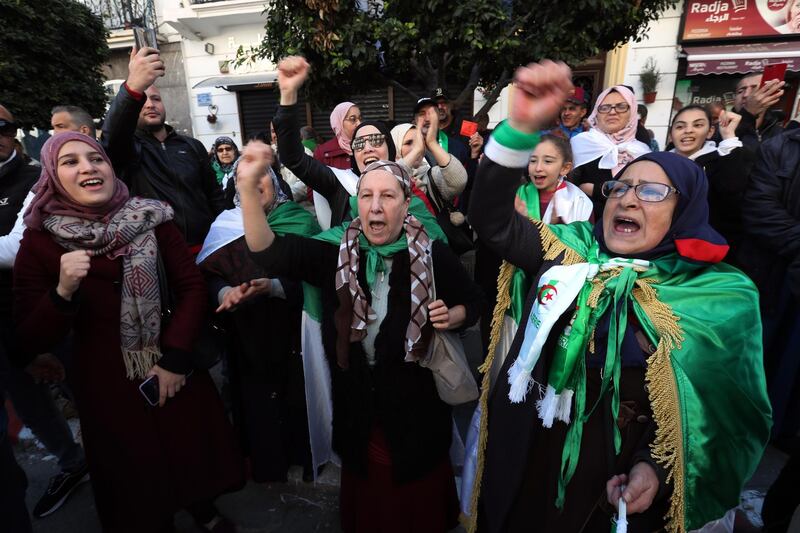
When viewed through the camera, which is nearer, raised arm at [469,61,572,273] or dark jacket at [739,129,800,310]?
raised arm at [469,61,572,273]

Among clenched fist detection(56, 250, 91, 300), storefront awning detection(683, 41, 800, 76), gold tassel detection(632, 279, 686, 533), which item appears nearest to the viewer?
gold tassel detection(632, 279, 686, 533)

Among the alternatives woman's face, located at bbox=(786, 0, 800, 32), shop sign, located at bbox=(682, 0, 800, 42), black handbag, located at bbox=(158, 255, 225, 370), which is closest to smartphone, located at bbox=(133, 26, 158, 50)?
black handbag, located at bbox=(158, 255, 225, 370)

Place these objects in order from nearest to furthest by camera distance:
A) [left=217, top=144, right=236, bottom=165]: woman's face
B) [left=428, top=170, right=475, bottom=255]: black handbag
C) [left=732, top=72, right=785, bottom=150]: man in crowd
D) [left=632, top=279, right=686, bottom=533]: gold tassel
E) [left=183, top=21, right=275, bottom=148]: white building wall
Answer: [left=632, top=279, right=686, bottom=533]: gold tassel → [left=732, top=72, right=785, bottom=150]: man in crowd → [left=428, top=170, right=475, bottom=255]: black handbag → [left=217, top=144, right=236, bottom=165]: woman's face → [left=183, top=21, right=275, bottom=148]: white building wall

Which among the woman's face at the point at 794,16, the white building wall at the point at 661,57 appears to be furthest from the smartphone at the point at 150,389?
the woman's face at the point at 794,16

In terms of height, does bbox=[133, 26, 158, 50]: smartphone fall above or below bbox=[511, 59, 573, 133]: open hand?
above

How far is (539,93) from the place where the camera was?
1.21m

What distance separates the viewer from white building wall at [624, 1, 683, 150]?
917 centimetres

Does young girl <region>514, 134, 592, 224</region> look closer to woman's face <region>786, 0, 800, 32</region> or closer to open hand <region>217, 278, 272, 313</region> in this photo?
open hand <region>217, 278, 272, 313</region>

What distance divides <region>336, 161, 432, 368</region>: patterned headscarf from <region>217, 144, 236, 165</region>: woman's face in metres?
5.09

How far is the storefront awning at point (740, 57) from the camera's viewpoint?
8.52 m

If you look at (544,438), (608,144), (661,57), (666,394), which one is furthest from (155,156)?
(661,57)

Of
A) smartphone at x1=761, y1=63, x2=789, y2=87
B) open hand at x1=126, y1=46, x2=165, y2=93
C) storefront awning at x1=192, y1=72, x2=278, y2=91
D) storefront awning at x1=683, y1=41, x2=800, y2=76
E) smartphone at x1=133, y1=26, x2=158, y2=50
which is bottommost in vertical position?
smartphone at x1=761, y1=63, x2=789, y2=87

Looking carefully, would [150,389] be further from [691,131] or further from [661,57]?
[661,57]

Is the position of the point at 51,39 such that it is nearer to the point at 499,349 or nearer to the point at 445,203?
the point at 445,203
